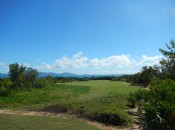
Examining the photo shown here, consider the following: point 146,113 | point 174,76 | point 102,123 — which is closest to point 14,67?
point 174,76

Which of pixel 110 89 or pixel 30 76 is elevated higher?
pixel 30 76

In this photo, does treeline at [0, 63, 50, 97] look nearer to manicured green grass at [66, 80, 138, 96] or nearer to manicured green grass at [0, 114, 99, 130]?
manicured green grass at [66, 80, 138, 96]

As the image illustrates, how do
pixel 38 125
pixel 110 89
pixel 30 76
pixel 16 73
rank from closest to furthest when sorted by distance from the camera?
pixel 38 125 < pixel 110 89 < pixel 16 73 < pixel 30 76

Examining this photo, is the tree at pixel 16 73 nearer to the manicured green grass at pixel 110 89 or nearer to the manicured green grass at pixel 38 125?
the manicured green grass at pixel 110 89

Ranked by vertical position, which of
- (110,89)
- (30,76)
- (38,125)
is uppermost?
(30,76)

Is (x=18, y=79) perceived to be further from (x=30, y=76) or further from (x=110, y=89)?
(x=110, y=89)

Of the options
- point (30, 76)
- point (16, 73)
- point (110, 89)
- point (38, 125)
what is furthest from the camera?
point (30, 76)

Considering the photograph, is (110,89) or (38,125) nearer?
(38,125)

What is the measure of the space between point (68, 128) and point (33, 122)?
208 centimetres

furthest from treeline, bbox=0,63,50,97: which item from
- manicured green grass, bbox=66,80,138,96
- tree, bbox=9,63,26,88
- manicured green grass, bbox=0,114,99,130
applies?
manicured green grass, bbox=0,114,99,130

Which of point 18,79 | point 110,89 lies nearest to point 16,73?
point 18,79

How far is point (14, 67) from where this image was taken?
36.0m

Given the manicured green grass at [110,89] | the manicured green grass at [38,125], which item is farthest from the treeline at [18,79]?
the manicured green grass at [38,125]

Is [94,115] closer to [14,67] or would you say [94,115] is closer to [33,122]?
[33,122]
